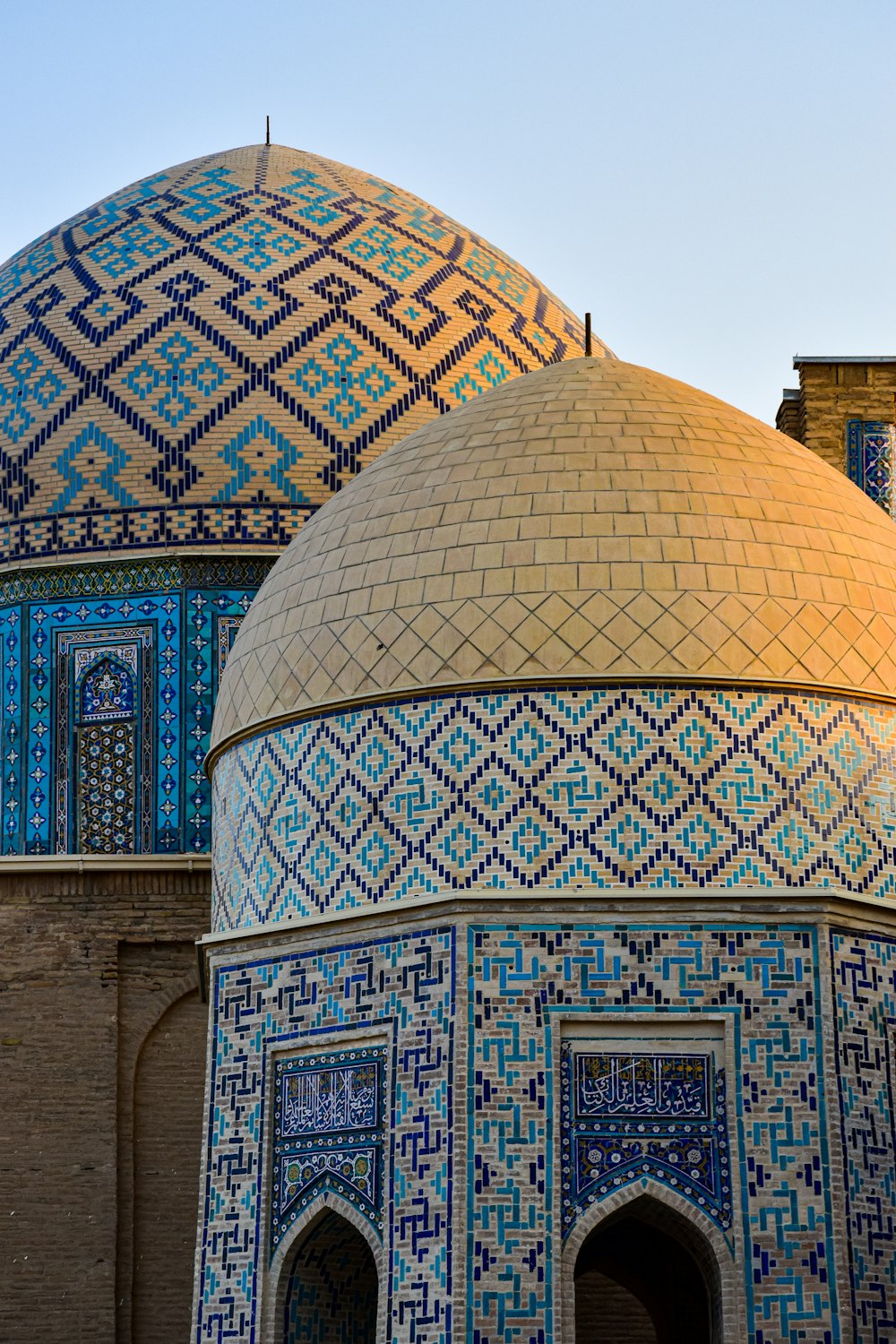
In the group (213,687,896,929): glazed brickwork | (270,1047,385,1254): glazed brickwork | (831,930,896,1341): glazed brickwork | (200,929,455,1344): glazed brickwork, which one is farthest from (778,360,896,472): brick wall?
(270,1047,385,1254): glazed brickwork

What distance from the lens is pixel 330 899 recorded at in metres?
8.62

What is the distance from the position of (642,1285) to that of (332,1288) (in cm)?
140

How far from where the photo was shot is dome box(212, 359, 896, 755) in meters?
8.54

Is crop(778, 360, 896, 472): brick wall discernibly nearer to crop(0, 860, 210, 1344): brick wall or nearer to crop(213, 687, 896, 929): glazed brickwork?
crop(213, 687, 896, 929): glazed brickwork

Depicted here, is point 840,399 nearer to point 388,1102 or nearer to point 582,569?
point 582,569

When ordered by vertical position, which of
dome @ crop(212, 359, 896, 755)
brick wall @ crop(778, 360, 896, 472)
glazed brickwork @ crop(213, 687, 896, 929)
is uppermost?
brick wall @ crop(778, 360, 896, 472)

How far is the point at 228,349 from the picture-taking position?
11.9 meters

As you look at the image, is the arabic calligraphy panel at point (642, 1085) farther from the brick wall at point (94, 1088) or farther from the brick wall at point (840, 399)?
the brick wall at point (840, 399)

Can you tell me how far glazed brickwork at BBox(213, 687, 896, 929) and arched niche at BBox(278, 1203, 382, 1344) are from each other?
3.52 ft

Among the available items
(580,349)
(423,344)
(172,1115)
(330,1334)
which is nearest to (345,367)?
(423,344)

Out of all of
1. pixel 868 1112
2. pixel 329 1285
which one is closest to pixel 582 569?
pixel 868 1112

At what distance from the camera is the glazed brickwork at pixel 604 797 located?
8297mm

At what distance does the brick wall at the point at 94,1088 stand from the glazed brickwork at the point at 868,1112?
3.30 m

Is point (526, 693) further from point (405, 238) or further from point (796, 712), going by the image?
point (405, 238)
